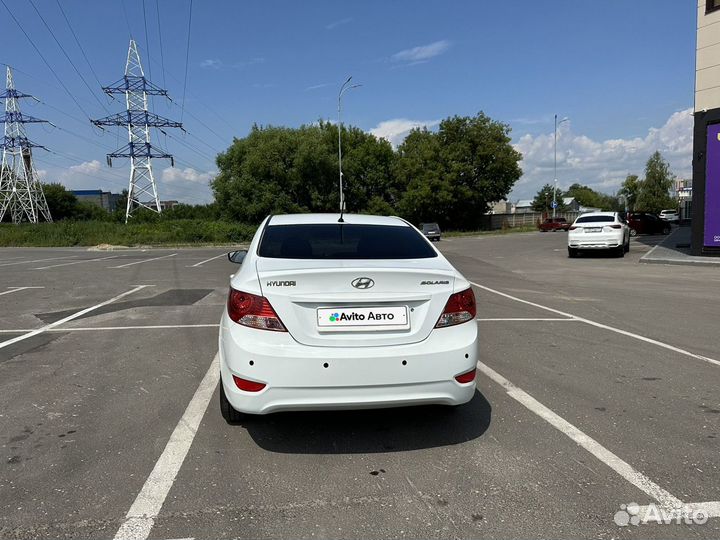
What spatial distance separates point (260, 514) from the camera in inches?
114

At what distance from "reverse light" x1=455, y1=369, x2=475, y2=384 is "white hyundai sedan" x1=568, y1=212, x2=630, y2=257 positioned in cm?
1780

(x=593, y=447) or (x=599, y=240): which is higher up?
(x=599, y=240)

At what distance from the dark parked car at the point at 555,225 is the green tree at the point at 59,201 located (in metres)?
75.4

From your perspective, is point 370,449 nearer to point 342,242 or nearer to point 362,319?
point 362,319

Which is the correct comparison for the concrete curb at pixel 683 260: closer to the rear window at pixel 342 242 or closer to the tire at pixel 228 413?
the rear window at pixel 342 242

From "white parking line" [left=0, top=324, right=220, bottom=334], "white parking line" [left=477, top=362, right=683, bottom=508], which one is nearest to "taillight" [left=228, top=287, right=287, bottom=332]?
"white parking line" [left=477, top=362, right=683, bottom=508]

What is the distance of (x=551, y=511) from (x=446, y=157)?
54436 millimetres

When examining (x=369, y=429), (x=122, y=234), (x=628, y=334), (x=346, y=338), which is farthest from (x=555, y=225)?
(x=346, y=338)

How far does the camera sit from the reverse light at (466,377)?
3.60 metres

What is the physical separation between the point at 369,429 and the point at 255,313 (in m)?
1.30

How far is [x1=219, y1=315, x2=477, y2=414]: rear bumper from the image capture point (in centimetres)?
337

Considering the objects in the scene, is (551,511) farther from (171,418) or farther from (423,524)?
(171,418)

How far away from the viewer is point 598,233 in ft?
64.3

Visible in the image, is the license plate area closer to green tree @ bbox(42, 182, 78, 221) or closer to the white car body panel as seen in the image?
the white car body panel
